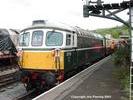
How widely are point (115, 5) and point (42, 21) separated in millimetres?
3456

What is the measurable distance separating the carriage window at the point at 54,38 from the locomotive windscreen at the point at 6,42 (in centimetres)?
1214

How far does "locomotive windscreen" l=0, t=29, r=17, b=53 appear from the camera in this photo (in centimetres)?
2923

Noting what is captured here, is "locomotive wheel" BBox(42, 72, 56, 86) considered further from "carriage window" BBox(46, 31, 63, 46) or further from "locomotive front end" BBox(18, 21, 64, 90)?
"carriage window" BBox(46, 31, 63, 46)

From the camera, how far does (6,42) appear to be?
30.1m

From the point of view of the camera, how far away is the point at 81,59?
21.6m

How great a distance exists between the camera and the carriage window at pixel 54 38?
56.1 ft

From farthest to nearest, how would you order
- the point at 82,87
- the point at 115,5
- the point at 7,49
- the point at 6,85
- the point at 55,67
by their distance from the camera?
the point at 7,49 < the point at 6,85 < the point at 115,5 < the point at 55,67 < the point at 82,87

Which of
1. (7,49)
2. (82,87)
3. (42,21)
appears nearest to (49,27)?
(42,21)

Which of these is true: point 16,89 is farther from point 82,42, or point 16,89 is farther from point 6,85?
point 82,42

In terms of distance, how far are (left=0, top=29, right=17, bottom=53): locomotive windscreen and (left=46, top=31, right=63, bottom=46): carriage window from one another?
12.1 m

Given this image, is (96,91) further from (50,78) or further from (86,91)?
(50,78)

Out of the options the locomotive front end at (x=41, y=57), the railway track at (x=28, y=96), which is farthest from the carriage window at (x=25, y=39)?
the railway track at (x=28, y=96)

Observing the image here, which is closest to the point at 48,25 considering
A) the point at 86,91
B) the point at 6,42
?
the point at 86,91

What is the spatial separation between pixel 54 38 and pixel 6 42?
1352cm
